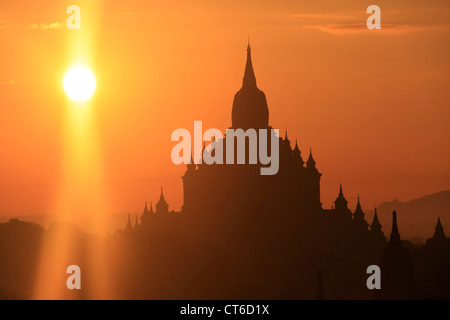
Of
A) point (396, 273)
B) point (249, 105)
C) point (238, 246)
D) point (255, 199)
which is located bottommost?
point (396, 273)

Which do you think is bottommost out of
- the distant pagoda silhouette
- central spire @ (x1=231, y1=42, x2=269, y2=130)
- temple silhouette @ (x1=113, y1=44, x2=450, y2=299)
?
the distant pagoda silhouette

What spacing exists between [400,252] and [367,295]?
29.1ft

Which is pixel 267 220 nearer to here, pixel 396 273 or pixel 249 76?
pixel 249 76

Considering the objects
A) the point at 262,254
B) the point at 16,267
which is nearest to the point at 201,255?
the point at 262,254

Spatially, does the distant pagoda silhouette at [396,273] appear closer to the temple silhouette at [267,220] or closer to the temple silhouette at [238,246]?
the temple silhouette at [238,246]

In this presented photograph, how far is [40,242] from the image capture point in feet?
453

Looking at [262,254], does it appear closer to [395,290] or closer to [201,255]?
[201,255]

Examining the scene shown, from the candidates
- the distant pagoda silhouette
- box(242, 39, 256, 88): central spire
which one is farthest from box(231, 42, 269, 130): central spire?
the distant pagoda silhouette

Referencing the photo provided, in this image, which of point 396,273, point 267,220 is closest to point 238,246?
point 267,220

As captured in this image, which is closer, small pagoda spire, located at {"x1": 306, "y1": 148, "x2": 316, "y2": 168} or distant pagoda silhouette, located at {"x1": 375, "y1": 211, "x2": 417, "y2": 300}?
distant pagoda silhouette, located at {"x1": 375, "y1": 211, "x2": 417, "y2": 300}

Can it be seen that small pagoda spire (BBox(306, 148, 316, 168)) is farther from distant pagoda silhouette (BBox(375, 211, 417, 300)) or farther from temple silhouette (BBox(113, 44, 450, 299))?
distant pagoda silhouette (BBox(375, 211, 417, 300))

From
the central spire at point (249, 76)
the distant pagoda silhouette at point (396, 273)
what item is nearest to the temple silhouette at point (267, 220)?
the central spire at point (249, 76)

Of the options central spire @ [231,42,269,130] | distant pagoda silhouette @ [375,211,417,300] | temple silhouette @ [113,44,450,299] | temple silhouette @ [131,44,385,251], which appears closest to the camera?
distant pagoda silhouette @ [375,211,417,300]

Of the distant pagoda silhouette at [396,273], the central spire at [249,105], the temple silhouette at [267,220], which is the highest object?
the central spire at [249,105]
